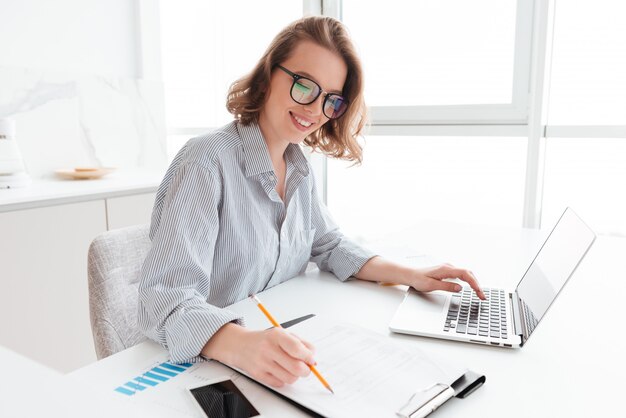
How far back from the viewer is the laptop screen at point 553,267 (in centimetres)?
97

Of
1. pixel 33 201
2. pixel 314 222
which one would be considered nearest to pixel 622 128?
pixel 314 222

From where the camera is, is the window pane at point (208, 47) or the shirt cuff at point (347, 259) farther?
the window pane at point (208, 47)

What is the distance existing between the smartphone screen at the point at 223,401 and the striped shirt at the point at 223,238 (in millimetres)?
91

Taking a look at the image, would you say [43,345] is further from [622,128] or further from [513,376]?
[622,128]

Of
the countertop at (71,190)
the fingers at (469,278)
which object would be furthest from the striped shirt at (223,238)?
the countertop at (71,190)

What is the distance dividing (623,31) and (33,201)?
239 centimetres

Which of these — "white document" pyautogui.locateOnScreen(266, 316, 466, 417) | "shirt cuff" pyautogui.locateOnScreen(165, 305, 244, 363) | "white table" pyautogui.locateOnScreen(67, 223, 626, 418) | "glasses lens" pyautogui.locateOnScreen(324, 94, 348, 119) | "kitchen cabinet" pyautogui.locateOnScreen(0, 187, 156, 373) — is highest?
"glasses lens" pyautogui.locateOnScreen(324, 94, 348, 119)

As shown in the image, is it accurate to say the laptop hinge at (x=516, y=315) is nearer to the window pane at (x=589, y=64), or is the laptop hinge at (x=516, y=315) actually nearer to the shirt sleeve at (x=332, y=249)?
the shirt sleeve at (x=332, y=249)

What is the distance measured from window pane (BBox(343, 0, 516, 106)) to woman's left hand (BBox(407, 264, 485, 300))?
1.39 meters

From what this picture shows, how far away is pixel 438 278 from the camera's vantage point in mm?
1190

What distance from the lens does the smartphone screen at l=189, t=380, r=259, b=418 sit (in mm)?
682

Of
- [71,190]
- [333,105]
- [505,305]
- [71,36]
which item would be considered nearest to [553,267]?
[505,305]

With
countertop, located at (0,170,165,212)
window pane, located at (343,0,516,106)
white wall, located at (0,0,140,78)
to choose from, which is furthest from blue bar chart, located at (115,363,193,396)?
white wall, located at (0,0,140,78)

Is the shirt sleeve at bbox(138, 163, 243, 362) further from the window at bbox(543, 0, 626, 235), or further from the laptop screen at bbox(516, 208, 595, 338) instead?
the window at bbox(543, 0, 626, 235)
